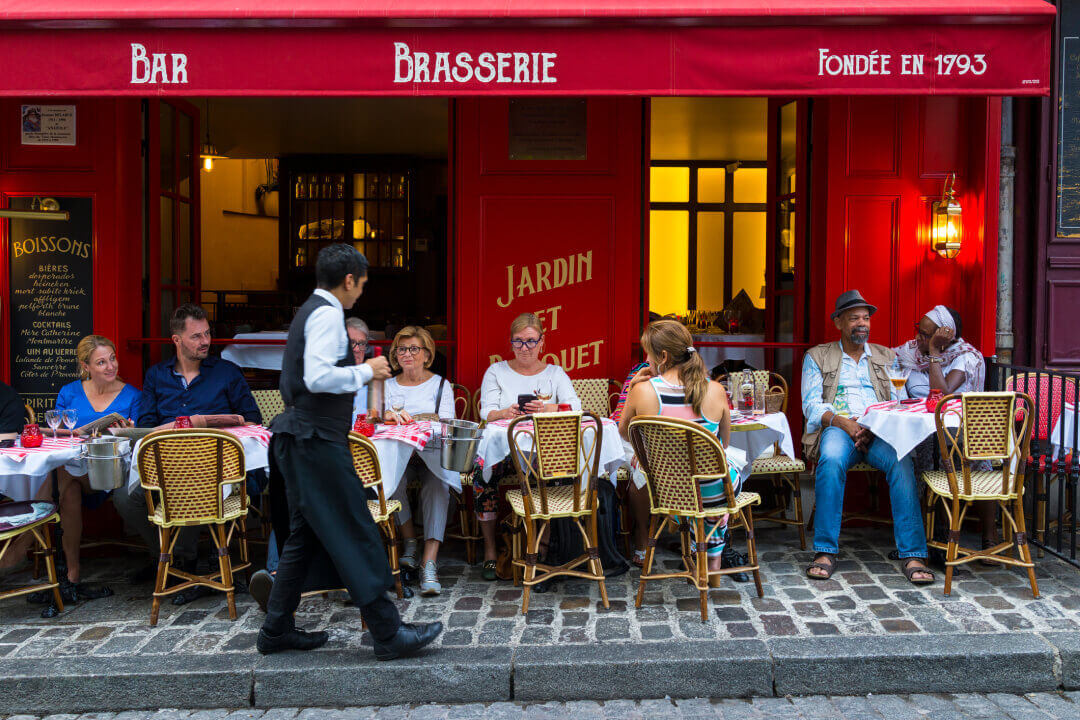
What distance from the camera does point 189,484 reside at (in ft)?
14.4

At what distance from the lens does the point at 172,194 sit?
21.7 ft

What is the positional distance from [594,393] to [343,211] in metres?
6.89

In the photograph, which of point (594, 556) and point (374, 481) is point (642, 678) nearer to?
point (594, 556)

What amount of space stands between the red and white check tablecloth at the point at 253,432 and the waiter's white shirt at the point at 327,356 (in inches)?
47.2

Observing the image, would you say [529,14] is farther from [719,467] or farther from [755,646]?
[755,646]

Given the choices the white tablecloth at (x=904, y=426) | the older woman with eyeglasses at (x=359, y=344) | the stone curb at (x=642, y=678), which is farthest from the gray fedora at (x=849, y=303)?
the older woman with eyeglasses at (x=359, y=344)

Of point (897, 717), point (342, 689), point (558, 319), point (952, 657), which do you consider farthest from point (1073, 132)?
point (342, 689)

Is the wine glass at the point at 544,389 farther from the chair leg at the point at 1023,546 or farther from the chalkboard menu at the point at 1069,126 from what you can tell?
the chalkboard menu at the point at 1069,126

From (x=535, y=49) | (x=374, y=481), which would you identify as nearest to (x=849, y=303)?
(x=535, y=49)

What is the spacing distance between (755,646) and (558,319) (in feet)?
9.69

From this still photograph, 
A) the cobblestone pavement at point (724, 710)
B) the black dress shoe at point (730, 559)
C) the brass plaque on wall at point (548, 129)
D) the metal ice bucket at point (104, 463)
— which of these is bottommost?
the cobblestone pavement at point (724, 710)

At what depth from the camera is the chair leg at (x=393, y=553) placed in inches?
181

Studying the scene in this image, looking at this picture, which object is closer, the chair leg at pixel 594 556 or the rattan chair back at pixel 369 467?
the rattan chair back at pixel 369 467

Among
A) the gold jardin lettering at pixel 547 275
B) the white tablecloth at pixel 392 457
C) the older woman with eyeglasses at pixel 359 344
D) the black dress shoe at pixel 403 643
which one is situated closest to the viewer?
the black dress shoe at pixel 403 643
